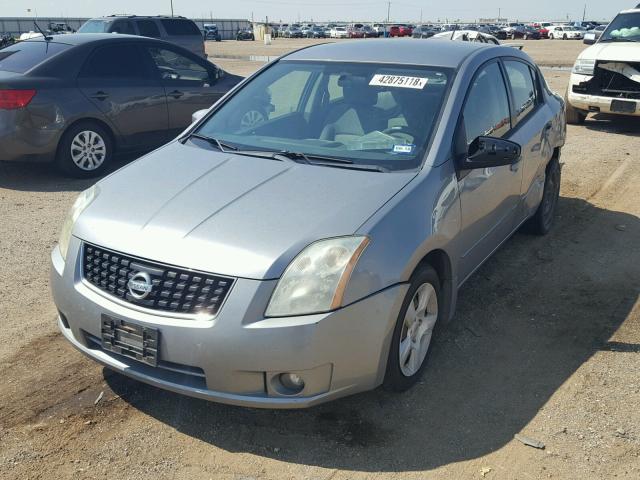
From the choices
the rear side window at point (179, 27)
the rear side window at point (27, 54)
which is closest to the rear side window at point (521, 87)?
the rear side window at point (27, 54)

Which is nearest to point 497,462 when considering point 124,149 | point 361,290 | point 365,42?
point 361,290

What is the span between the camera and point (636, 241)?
6.01 meters

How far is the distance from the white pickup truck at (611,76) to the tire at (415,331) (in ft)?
27.2

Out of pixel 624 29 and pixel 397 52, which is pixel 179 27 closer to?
pixel 624 29

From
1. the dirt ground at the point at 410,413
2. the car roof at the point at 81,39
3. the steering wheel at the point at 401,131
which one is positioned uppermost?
the car roof at the point at 81,39

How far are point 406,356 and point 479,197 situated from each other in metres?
1.19

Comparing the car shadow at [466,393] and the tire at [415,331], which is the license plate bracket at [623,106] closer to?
the car shadow at [466,393]

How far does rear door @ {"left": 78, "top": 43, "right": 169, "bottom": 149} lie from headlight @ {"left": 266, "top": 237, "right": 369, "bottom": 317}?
5757 millimetres

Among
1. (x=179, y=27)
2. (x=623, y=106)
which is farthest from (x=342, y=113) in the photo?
(x=179, y=27)

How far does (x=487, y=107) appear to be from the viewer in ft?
14.7

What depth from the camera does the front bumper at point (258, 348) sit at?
2.84 m

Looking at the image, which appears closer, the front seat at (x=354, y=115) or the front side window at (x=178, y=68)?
the front seat at (x=354, y=115)

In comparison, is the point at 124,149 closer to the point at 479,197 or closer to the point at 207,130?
the point at 207,130

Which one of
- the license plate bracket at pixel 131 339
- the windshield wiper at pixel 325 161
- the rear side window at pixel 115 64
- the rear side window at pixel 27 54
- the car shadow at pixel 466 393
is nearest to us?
the license plate bracket at pixel 131 339
